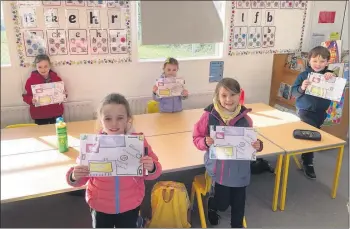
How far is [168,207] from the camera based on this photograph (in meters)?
1.83

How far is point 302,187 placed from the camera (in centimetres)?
248

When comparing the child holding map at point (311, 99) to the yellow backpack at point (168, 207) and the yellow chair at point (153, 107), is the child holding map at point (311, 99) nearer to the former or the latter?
the yellow chair at point (153, 107)

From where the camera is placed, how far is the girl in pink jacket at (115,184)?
121 centimetres

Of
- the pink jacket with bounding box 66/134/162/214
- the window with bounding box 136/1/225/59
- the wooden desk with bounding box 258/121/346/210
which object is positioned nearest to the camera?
the window with bounding box 136/1/225/59

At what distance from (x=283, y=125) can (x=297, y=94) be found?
326 mm

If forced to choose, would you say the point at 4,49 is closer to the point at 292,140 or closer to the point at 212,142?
the point at 212,142

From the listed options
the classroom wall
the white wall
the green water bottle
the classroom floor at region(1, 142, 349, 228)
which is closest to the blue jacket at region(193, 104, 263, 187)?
the classroom floor at region(1, 142, 349, 228)

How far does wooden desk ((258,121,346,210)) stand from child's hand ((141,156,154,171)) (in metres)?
1.07

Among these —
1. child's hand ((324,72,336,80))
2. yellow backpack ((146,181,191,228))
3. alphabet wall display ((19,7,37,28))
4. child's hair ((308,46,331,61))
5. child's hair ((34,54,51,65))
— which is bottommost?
yellow backpack ((146,181,191,228))

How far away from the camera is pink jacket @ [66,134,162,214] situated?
131 cm

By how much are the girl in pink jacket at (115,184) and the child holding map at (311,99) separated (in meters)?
1.61

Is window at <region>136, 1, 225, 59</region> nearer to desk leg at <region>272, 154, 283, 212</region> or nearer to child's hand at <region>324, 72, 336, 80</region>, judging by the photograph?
desk leg at <region>272, 154, 283, 212</region>

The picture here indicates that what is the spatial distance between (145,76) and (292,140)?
4.20ft

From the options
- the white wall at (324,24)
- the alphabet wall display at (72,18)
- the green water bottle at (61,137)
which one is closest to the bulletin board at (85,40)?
the alphabet wall display at (72,18)
